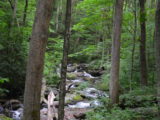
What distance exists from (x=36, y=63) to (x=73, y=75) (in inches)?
629

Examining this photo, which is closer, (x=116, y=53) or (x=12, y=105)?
(x=116, y=53)

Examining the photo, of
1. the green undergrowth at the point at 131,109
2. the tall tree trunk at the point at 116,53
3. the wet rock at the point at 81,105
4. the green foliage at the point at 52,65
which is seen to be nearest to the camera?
the green undergrowth at the point at 131,109

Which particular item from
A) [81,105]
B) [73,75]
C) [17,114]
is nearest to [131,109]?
[81,105]

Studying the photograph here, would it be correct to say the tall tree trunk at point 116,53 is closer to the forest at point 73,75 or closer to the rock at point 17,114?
the forest at point 73,75

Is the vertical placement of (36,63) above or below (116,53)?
below

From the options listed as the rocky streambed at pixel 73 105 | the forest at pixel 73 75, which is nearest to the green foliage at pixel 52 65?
the forest at pixel 73 75

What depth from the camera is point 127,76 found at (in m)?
13.1

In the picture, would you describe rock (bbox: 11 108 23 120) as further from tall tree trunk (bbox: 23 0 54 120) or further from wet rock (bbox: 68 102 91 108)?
tall tree trunk (bbox: 23 0 54 120)

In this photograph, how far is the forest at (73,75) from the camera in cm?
464

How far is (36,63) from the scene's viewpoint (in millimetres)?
4562

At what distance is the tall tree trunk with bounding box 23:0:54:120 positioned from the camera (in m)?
4.51

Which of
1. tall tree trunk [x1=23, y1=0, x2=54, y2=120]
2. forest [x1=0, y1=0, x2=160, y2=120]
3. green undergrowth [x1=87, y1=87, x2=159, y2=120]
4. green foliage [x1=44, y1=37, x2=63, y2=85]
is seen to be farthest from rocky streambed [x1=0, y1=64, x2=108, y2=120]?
tall tree trunk [x1=23, y1=0, x2=54, y2=120]

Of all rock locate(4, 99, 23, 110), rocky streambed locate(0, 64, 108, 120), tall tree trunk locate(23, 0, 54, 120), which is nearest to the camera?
tall tree trunk locate(23, 0, 54, 120)

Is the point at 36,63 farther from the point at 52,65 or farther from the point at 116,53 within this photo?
the point at 52,65
